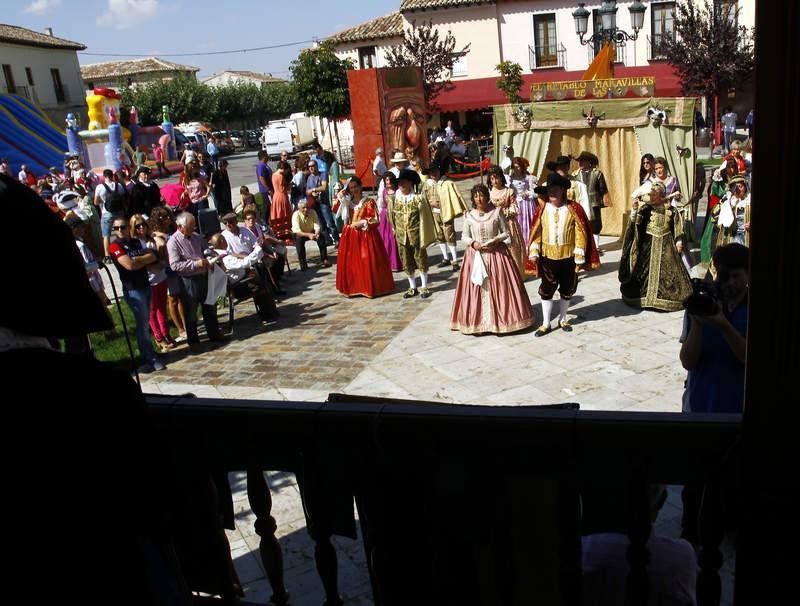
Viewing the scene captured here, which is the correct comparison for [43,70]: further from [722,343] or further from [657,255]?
[722,343]

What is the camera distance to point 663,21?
31984 mm

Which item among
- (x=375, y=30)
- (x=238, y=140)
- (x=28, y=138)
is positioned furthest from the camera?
(x=238, y=140)

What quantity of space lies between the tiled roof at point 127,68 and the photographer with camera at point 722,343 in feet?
224

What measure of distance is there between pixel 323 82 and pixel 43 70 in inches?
1000

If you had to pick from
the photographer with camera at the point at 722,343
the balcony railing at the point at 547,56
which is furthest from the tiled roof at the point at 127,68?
the photographer with camera at the point at 722,343

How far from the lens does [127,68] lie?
68.4 m

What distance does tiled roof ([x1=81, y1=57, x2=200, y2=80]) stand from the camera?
221ft

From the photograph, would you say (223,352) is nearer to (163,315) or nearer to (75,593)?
(163,315)

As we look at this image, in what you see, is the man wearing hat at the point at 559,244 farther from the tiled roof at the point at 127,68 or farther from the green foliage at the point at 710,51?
the tiled roof at the point at 127,68

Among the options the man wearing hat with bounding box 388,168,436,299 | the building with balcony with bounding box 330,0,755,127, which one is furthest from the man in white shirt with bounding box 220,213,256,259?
the building with balcony with bounding box 330,0,755,127

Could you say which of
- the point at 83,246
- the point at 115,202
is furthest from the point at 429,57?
the point at 83,246

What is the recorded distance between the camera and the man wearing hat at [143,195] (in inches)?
516

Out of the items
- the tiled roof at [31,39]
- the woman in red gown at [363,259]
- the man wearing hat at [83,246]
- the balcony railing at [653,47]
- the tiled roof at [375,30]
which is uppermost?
the tiled roof at [31,39]

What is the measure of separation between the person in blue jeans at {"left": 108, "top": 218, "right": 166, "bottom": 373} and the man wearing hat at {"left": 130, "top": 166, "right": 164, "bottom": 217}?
4.73m
